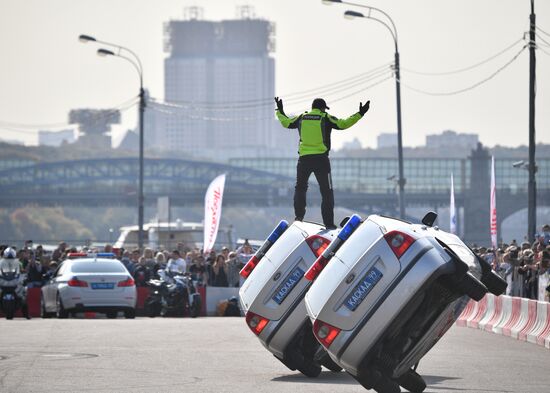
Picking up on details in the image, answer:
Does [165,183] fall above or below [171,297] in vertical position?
above

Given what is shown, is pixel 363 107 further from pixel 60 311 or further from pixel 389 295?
pixel 60 311

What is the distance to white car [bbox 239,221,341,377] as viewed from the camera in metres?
15.2

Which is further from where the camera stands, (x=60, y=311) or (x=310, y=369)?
(x=60, y=311)

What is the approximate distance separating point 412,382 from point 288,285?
2.05 metres

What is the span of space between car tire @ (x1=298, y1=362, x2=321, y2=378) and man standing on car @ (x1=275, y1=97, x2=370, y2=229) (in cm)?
195

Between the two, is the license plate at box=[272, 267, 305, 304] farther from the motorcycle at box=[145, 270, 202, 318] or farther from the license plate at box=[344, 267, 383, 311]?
the motorcycle at box=[145, 270, 202, 318]

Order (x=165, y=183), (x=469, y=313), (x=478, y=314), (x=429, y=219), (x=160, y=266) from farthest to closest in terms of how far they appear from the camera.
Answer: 1. (x=165, y=183)
2. (x=160, y=266)
3. (x=469, y=313)
4. (x=478, y=314)
5. (x=429, y=219)

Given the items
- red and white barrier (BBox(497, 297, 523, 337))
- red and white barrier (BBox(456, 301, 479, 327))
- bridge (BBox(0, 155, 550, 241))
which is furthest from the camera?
bridge (BBox(0, 155, 550, 241))

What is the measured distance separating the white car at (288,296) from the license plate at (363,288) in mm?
2242

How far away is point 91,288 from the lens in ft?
99.3

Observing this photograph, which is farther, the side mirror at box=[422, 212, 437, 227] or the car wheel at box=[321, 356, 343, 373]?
the car wheel at box=[321, 356, 343, 373]

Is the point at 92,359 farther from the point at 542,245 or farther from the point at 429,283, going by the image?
the point at 542,245

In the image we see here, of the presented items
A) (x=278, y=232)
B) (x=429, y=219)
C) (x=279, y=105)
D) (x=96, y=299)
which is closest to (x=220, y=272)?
(x=96, y=299)

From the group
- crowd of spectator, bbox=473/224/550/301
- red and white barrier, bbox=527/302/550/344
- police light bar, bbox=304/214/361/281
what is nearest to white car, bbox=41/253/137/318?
crowd of spectator, bbox=473/224/550/301
